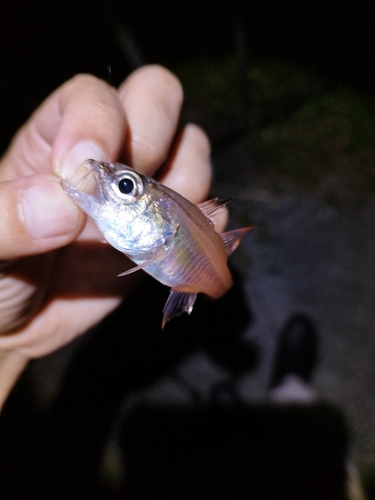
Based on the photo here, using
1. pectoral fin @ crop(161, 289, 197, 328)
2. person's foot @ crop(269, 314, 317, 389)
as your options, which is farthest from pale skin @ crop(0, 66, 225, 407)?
person's foot @ crop(269, 314, 317, 389)

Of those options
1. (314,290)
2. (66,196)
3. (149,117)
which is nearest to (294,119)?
(314,290)

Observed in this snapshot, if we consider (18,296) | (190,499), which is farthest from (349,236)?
(18,296)

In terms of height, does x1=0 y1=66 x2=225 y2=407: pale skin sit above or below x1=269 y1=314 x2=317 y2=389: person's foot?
above

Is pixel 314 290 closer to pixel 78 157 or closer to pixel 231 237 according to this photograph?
pixel 231 237

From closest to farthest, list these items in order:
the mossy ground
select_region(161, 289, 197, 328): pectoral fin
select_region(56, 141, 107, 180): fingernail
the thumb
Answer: the thumb
select_region(56, 141, 107, 180): fingernail
select_region(161, 289, 197, 328): pectoral fin
the mossy ground

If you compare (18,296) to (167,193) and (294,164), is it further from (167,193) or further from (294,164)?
(294,164)

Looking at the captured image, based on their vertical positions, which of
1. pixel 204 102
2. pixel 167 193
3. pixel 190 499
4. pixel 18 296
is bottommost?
pixel 190 499

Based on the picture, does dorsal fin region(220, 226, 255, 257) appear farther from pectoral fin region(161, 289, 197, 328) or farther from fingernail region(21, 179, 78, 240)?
fingernail region(21, 179, 78, 240)
